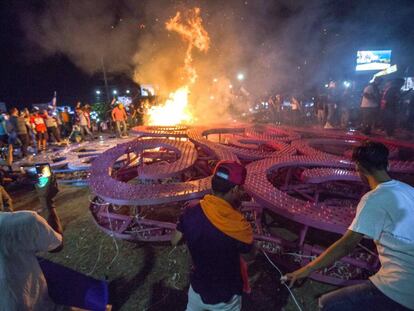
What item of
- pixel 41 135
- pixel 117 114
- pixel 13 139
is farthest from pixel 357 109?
pixel 13 139

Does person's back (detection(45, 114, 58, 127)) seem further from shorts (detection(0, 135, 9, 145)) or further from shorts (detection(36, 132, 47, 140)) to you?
shorts (detection(0, 135, 9, 145))

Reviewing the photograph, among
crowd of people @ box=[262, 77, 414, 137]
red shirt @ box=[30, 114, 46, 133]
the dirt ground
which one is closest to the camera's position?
the dirt ground

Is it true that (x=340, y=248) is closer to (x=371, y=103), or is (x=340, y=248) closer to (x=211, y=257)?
(x=211, y=257)

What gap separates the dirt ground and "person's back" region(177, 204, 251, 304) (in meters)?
1.26

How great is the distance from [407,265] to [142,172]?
3677 millimetres

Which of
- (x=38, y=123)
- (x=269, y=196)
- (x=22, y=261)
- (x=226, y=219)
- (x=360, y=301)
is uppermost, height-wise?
(x=38, y=123)

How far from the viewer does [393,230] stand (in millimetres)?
1565

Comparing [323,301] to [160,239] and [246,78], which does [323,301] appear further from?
[246,78]

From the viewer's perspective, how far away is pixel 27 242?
66.5 inches

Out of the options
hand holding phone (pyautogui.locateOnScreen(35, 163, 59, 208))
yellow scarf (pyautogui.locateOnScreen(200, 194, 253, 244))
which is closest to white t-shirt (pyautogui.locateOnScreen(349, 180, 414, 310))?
yellow scarf (pyautogui.locateOnScreen(200, 194, 253, 244))

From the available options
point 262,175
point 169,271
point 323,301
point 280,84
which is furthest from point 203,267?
point 280,84

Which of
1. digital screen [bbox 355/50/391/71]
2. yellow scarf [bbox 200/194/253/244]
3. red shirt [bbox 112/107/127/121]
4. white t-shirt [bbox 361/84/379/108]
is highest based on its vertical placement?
digital screen [bbox 355/50/391/71]

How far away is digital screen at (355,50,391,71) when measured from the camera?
809 inches

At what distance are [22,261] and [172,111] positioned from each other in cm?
1656
